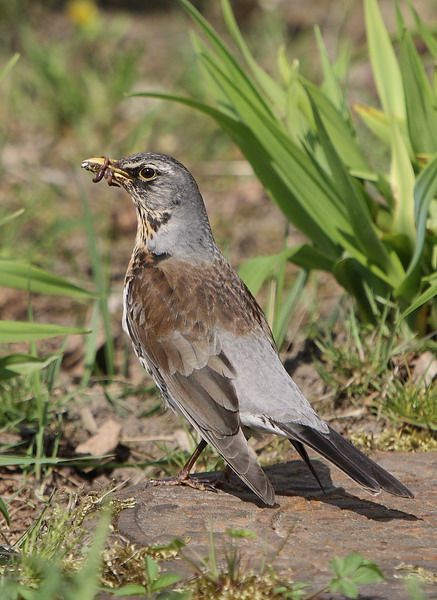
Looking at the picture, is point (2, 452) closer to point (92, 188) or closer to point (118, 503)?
A: point (118, 503)

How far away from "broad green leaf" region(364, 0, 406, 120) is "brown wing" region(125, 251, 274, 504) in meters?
1.64

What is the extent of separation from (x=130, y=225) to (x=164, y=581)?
5.12m

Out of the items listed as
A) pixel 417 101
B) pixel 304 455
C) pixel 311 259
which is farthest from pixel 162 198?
pixel 304 455

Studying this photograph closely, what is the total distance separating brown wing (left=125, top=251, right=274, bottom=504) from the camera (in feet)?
12.8

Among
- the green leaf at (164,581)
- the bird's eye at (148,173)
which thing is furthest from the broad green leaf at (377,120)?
the green leaf at (164,581)

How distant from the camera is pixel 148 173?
16.3 feet

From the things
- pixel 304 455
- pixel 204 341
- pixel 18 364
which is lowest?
pixel 304 455

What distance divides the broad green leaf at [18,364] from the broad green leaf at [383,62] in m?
2.66

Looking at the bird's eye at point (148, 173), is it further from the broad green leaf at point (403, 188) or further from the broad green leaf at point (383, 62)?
the broad green leaf at point (383, 62)

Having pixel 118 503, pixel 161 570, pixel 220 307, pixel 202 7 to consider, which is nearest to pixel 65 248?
pixel 220 307

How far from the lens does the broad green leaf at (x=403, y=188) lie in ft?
16.5

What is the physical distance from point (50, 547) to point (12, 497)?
35.7 inches

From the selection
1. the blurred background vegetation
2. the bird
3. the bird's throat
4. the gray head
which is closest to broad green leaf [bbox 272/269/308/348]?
the blurred background vegetation

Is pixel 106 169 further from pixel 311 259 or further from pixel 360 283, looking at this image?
pixel 360 283
